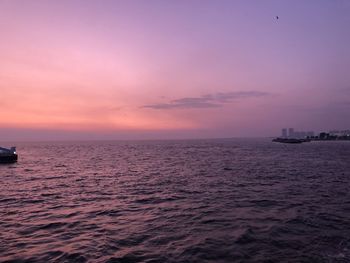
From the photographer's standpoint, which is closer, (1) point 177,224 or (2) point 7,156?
(1) point 177,224

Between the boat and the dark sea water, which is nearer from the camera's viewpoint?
the dark sea water

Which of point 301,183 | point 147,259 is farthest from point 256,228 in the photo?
point 301,183

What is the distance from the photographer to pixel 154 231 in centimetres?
1552

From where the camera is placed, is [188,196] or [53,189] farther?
[53,189]

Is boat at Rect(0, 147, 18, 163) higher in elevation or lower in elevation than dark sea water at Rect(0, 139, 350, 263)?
higher

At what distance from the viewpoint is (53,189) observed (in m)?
30.2

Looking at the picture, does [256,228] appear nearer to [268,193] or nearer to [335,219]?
[335,219]

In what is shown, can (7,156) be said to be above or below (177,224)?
above

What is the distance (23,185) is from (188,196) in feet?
62.7

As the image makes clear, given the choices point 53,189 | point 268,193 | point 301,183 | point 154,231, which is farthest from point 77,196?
point 301,183

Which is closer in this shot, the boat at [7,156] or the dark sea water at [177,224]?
the dark sea water at [177,224]

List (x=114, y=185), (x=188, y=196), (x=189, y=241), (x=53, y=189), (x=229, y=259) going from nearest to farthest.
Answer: (x=229, y=259), (x=189, y=241), (x=188, y=196), (x=53, y=189), (x=114, y=185)

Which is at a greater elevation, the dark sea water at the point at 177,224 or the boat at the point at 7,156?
the boat at the point at 7,156

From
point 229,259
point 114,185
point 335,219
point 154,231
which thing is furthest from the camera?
point 114,185
